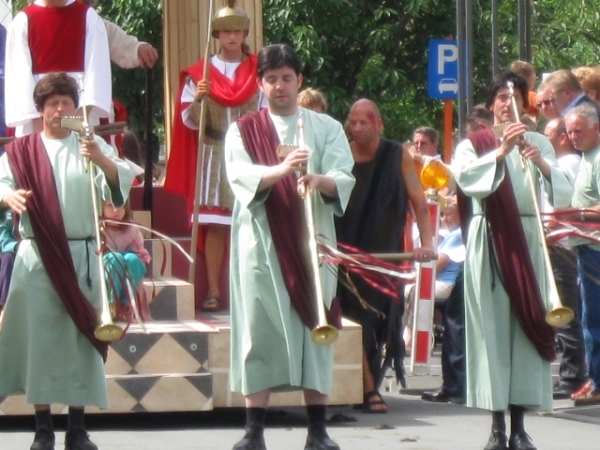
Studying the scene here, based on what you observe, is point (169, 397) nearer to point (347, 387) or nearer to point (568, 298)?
point (347, 387)

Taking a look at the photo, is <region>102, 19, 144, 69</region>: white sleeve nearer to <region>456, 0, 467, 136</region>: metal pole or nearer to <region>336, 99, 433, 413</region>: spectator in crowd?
<region>336, 99, 433, 413</region>: spectator in crowd

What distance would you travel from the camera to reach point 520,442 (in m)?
7.32

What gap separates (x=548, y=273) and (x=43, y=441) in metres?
2.34

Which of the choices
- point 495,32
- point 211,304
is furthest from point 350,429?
point 495,32

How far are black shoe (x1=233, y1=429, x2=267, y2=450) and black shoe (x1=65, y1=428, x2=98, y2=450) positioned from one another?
2.18 ft

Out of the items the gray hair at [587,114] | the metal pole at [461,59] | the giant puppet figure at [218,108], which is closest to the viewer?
the gray hair at [587,114]

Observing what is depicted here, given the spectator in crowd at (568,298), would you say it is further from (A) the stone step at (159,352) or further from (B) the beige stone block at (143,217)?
(B) the beige stone block at (143,217)

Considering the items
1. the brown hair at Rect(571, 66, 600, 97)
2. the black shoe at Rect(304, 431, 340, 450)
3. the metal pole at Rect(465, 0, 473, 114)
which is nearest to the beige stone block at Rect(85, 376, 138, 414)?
the black shoe at Rect(304, 431, 340, 450)

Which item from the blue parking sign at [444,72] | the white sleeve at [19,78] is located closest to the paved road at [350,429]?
the white sleeve at [19,78]

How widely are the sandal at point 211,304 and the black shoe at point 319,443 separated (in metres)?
2.66

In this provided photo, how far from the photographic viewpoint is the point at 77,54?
376 inches

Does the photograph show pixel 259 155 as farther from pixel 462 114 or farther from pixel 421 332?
pixel 462 114

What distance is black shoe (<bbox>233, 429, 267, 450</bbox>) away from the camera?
7.07m

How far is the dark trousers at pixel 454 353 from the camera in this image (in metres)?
9.62
